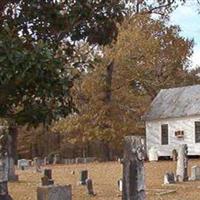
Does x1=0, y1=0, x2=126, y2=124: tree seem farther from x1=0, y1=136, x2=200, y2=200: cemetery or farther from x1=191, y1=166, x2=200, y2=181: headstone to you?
x1=191, y1=166, x2=200, y2=181: headstone

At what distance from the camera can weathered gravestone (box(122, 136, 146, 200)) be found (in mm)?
12953

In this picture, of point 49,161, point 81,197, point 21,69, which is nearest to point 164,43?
point 49,161

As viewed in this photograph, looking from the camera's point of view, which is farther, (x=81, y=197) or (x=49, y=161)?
(x=49, y=161)

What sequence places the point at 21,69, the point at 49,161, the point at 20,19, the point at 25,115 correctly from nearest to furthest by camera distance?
the point at 21,69
the point at 25,115
the point at 20,19
the point at 49,161

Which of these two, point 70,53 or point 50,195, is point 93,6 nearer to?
point 70,53

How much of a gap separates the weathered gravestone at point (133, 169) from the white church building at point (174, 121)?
3289 cm

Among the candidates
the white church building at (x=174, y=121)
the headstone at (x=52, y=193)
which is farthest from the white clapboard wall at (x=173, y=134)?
the headstone at (x=52, y=193)

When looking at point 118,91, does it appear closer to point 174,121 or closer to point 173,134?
point 174,121

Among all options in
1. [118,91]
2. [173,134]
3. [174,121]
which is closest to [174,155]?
[173,134]

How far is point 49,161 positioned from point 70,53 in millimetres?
41642

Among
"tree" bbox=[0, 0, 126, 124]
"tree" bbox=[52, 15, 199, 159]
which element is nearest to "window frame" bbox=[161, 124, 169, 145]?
"tree" bbox=[52, 15, 199, 159]

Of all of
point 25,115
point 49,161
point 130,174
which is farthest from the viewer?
Answer: point 49,161

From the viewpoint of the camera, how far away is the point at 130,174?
42.9ft

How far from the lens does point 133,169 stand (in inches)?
515
